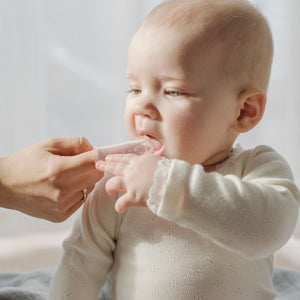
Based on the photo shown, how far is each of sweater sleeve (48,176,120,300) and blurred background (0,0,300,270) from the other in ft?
2.53

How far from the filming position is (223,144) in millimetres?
982

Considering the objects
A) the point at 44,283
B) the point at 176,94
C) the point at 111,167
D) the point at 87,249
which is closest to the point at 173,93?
the point at 176,94

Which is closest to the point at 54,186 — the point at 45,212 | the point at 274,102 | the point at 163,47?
the point at 45,212

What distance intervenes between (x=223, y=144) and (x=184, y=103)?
5.9 inches

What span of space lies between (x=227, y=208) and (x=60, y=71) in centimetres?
113

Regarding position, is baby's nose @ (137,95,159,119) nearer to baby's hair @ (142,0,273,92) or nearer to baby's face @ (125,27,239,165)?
baby's face @ (125,27,239,165)

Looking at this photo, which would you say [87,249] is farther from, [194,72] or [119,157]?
[194,72]

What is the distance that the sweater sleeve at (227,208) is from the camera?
73 cm

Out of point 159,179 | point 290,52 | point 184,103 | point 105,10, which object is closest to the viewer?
point 159,179

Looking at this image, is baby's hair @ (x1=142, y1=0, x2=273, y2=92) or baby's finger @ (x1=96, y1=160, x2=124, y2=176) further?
baby's hair @ (x1=142, y1=0, x2=273, y2=92)

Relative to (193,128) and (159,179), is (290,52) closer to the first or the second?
(193,128)

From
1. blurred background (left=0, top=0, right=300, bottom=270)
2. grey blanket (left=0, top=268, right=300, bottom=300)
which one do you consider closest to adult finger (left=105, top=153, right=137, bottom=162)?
grey blanket (left=0, top=268, right=300, bottom=300)

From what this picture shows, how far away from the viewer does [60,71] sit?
5.59 feet

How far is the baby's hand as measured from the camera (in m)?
0.76
